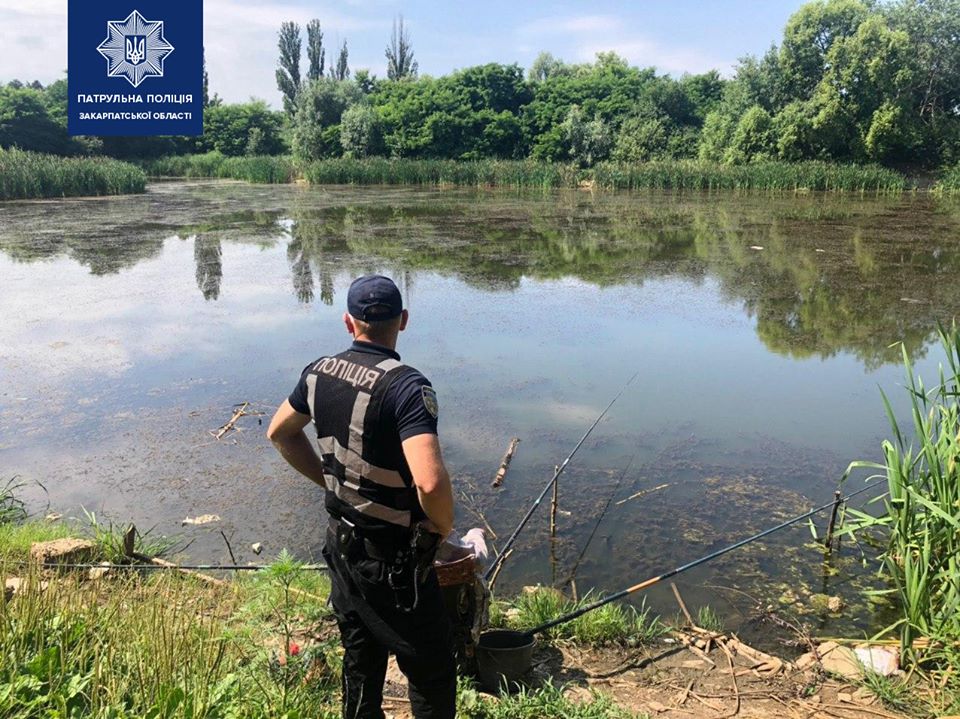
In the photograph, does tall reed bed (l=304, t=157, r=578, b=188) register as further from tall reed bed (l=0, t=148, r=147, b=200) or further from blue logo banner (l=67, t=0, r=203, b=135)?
blue logo banner (l=67, t=0, r=203, b=135)

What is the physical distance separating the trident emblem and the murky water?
3276 mm

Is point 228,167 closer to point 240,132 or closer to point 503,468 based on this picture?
point 240,132

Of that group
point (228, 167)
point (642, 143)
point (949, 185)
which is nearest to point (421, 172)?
point (642, 143)

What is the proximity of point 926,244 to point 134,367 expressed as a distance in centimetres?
1351

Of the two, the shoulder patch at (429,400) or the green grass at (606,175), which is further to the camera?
the green grass at (606,175)

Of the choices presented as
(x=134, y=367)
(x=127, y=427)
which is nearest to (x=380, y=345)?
(x=127, y=427)

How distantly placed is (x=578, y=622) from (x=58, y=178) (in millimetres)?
26846

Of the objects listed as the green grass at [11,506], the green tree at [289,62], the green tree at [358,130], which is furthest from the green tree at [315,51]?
the green grass at [11,506]

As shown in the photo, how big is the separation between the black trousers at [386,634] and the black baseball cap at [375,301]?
0.66 metres

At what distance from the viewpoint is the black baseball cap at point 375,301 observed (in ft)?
7.13

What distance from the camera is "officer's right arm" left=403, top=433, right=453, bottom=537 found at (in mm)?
2012

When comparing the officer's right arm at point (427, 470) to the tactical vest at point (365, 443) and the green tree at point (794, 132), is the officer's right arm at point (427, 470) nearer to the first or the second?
the tactical vest at point (365, 443)

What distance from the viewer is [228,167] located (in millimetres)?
41156

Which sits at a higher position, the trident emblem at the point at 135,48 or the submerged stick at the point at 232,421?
the trident emblem at the point at 135,48
